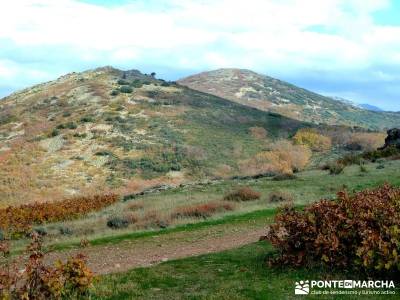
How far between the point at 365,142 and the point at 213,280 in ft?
181

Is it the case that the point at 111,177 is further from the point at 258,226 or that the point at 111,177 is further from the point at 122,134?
the point at 258,226

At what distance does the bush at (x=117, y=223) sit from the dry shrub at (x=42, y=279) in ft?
40.9

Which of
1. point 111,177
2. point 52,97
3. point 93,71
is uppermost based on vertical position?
point 93,71

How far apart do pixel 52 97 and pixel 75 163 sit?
27.3 meters

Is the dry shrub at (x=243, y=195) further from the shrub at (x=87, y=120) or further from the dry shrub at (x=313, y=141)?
the shrub at (x=87, y=120)

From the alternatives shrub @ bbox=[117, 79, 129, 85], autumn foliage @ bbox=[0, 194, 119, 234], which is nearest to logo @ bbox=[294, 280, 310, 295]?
autumn foliage @ bbox=[0, 194, 119, 234]

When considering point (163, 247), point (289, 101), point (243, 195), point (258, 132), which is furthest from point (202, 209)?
point (289, 101)

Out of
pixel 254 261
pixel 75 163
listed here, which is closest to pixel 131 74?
pixel 75 163

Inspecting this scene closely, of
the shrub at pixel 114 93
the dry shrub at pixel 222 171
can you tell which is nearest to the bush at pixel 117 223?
the dry shrub at pixel 222 171

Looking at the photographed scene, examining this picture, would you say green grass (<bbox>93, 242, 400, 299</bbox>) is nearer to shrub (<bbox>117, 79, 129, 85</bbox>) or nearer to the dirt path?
the dirt path

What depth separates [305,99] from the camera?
179500 mm

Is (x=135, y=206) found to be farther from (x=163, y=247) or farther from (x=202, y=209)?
(x=163, y=247)

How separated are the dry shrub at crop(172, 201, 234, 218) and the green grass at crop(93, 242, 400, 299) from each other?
991 centimetres

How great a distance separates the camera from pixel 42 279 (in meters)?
7.70
